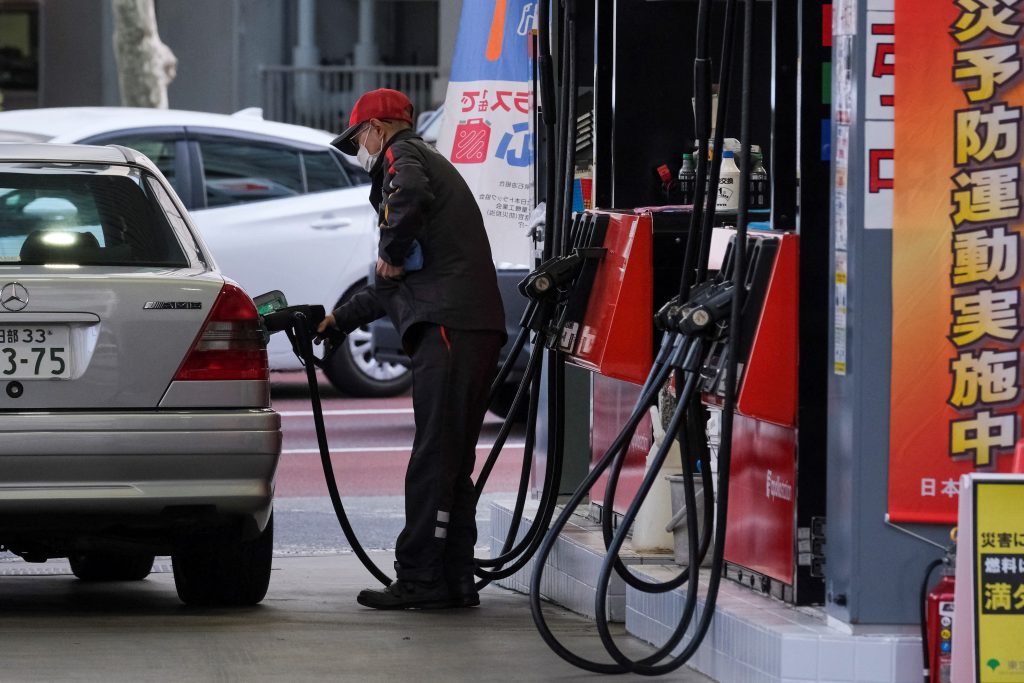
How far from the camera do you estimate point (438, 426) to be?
6488 millimetres

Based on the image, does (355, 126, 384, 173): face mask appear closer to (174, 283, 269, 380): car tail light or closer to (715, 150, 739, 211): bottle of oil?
(174, 283, 269, 380): car tail light

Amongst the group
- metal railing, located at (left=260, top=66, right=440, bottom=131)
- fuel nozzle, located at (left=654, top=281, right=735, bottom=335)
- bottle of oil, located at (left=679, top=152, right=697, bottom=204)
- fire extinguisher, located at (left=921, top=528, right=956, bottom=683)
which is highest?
metal railing, located at (left=260, top=66, right=440, bottom=131)

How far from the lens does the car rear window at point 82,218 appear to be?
20.5 ft

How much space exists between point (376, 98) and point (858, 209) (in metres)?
2.32

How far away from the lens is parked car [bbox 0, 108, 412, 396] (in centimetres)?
1390

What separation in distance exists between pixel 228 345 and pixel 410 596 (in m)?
1.13

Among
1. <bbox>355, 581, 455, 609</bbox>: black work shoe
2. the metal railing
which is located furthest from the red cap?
the metal railing

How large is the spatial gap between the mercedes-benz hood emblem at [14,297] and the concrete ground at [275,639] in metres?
0.96

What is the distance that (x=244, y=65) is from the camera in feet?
79.4

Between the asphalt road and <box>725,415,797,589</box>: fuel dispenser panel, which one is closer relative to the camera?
<box>725,415,797,589</box>: fuel dispenser panel

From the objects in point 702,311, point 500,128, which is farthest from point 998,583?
point 500,128

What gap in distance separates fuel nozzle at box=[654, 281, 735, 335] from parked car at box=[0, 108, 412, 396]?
8.84 meters

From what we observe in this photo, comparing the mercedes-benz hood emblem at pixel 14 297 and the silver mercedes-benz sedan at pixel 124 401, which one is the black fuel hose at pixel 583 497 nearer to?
the silver mercedes-benz sedan at pixel 124 401

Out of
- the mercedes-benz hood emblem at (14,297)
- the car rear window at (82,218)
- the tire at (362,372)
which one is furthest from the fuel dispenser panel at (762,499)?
the tire at (362,372)
